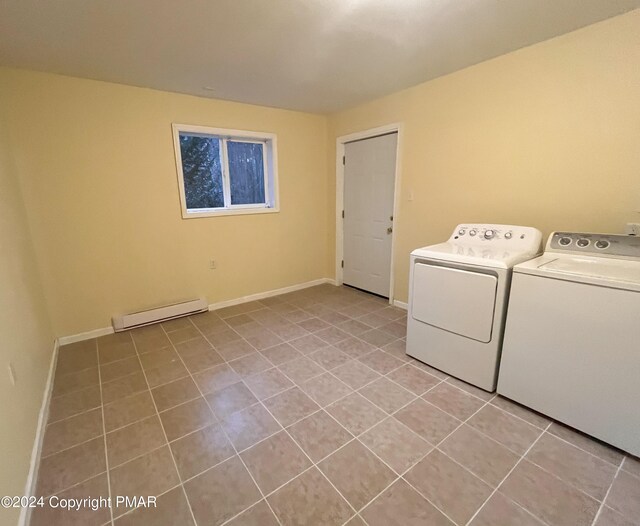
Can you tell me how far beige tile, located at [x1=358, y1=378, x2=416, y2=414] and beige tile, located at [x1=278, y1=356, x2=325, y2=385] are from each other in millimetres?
398

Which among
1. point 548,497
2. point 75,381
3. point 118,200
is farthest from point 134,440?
point 118,200

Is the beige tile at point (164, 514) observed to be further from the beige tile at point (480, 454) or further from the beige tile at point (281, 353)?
the beige tile at point (480, 454)

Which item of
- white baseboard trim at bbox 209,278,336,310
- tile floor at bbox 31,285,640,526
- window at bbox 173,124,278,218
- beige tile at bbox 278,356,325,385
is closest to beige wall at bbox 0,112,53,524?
tile floor at bbox 31,285,640,526

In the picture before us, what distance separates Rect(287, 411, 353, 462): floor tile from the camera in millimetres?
1538

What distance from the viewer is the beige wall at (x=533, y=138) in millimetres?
1851

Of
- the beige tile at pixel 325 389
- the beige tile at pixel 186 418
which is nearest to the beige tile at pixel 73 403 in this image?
the beige tile at pixel 186 418

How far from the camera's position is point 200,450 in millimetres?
1551

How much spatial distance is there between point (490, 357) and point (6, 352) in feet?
8.70

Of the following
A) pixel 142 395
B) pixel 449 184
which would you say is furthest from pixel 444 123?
pixel 142 395

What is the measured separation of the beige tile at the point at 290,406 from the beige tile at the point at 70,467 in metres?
0.88

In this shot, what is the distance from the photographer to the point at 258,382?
2123 mm

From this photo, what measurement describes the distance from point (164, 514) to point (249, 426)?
0.55 meters

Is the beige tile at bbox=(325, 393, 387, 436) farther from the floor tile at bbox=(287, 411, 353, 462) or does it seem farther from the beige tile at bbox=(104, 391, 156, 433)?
the beige tile at bbox=(104, 391, 156, 433)

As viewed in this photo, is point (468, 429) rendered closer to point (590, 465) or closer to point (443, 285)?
point (590, 465)
